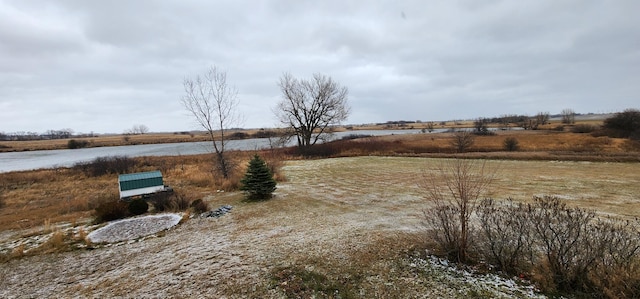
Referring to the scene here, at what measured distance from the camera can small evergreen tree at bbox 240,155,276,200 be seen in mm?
10914

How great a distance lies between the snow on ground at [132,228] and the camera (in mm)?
7282

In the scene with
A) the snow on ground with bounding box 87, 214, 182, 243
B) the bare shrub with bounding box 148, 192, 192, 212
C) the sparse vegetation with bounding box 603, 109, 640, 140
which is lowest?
the snow on ground with bounding box 87, 214, 182, 243

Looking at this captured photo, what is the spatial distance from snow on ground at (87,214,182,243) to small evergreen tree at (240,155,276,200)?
2.77m

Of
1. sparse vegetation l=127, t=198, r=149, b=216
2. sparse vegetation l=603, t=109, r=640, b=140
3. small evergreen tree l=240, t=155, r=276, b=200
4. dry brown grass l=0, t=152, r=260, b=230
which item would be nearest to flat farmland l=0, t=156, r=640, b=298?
small evergreen tree l=240, t=155, r=276, b=200

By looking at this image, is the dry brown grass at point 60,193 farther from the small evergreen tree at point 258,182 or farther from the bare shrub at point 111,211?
the small evergreen tree at point 258,182

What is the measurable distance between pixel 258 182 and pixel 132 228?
171 inches

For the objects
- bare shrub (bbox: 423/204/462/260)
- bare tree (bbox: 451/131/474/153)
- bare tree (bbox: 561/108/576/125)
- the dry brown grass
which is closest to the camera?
bare shrub (bbox: 423/204/462/260)

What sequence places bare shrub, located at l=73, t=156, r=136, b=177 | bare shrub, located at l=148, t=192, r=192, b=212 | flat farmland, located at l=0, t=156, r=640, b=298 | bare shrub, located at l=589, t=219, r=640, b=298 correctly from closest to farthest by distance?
bare shrub, located at l=589, t=219, r=640, b=298 < flat farmland, located at l=0, t=156, r=640, b=298 < bare shrub, located at l=148, t=192, r=192, b=212 < bare shrub, located at l=73, t=156, r=136, b=177

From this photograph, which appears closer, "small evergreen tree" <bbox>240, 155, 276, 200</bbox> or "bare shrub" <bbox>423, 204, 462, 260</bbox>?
"bare shrub" <bbox>423, 204, 462, 260</bbox>

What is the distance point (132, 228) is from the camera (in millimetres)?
7965

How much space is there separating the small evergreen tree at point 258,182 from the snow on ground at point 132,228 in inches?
109

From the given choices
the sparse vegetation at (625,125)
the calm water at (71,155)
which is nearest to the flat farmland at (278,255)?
the calm water at (71,155)

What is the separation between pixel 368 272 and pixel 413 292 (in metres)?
0.84

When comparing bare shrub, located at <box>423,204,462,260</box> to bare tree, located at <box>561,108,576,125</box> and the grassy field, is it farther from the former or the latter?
bare tree, located at <box>561,108,576,125</box>
